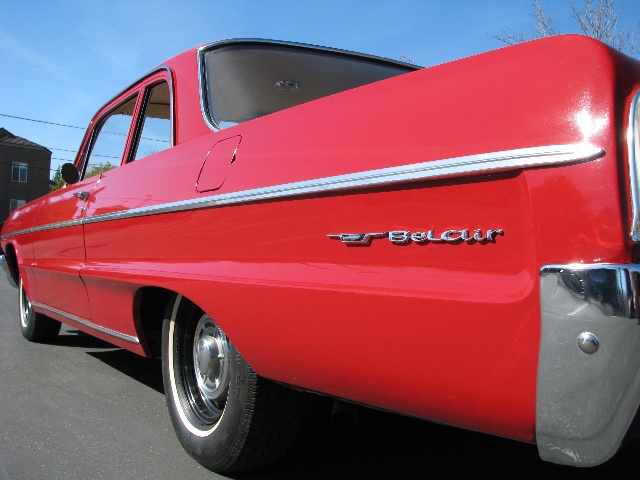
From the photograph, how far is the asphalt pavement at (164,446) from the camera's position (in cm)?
264

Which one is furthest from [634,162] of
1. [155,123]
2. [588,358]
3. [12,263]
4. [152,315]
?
[12,263]

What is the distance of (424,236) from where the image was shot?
1.63 metres

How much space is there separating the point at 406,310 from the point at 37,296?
382cm

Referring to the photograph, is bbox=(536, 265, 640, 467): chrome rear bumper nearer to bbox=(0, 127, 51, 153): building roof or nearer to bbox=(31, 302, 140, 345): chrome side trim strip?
bbox=(31, 302, 140, 345): chrome side trim strip

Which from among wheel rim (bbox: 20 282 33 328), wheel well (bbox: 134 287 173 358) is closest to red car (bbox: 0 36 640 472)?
wheel well (bbox: 134 287 173 358)

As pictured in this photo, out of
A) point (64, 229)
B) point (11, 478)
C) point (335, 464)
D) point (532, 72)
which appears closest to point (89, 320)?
point (64, 229)

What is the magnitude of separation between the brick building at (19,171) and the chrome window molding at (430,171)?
4489cm

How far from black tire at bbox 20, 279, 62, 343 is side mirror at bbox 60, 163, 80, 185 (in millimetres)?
1512

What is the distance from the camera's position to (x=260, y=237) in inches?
84.0

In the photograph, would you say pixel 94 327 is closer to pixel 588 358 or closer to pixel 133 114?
pixel 133 114

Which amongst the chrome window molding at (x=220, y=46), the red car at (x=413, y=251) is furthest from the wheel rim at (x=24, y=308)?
the chrome window molding at (x=220, y=46)

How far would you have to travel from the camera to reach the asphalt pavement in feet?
8.67

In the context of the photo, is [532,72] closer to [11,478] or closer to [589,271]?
[589,271]

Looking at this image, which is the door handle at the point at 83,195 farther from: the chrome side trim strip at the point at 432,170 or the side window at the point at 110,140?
the chrome side trim strip at the point at 432,170
